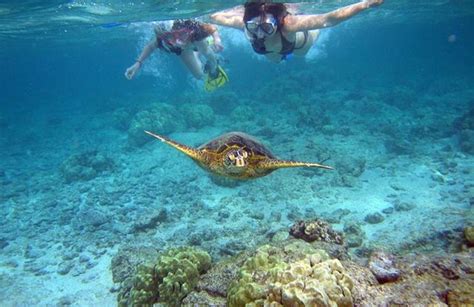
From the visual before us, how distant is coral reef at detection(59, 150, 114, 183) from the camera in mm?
13281

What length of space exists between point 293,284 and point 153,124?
1553 cm

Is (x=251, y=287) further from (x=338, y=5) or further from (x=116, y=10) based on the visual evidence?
(x=338, y=5)

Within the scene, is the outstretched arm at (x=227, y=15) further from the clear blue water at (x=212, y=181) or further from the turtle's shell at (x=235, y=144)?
the turtle's shell at (x=235, y=144)

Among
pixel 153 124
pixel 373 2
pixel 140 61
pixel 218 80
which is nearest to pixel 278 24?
pixel 373 2

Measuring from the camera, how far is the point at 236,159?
174 inches

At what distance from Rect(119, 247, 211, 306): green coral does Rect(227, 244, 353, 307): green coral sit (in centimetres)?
117

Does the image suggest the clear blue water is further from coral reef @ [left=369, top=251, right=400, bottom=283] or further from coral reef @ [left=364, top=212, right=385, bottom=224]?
coral reef @ [left=369, top=251, right=400, bottom=283]

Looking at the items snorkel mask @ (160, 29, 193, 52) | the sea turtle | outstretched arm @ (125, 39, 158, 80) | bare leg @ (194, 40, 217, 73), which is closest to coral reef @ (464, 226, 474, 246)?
the sea turtle

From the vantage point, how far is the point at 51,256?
8234 mm

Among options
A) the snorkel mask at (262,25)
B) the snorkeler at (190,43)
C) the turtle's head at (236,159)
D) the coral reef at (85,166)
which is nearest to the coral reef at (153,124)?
the coral reef at (85,166)

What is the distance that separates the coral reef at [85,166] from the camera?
13.3 m

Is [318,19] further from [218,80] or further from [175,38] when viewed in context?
[175,38]

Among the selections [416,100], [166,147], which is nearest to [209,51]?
[166,147]

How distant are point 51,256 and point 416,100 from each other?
78.7 feet
